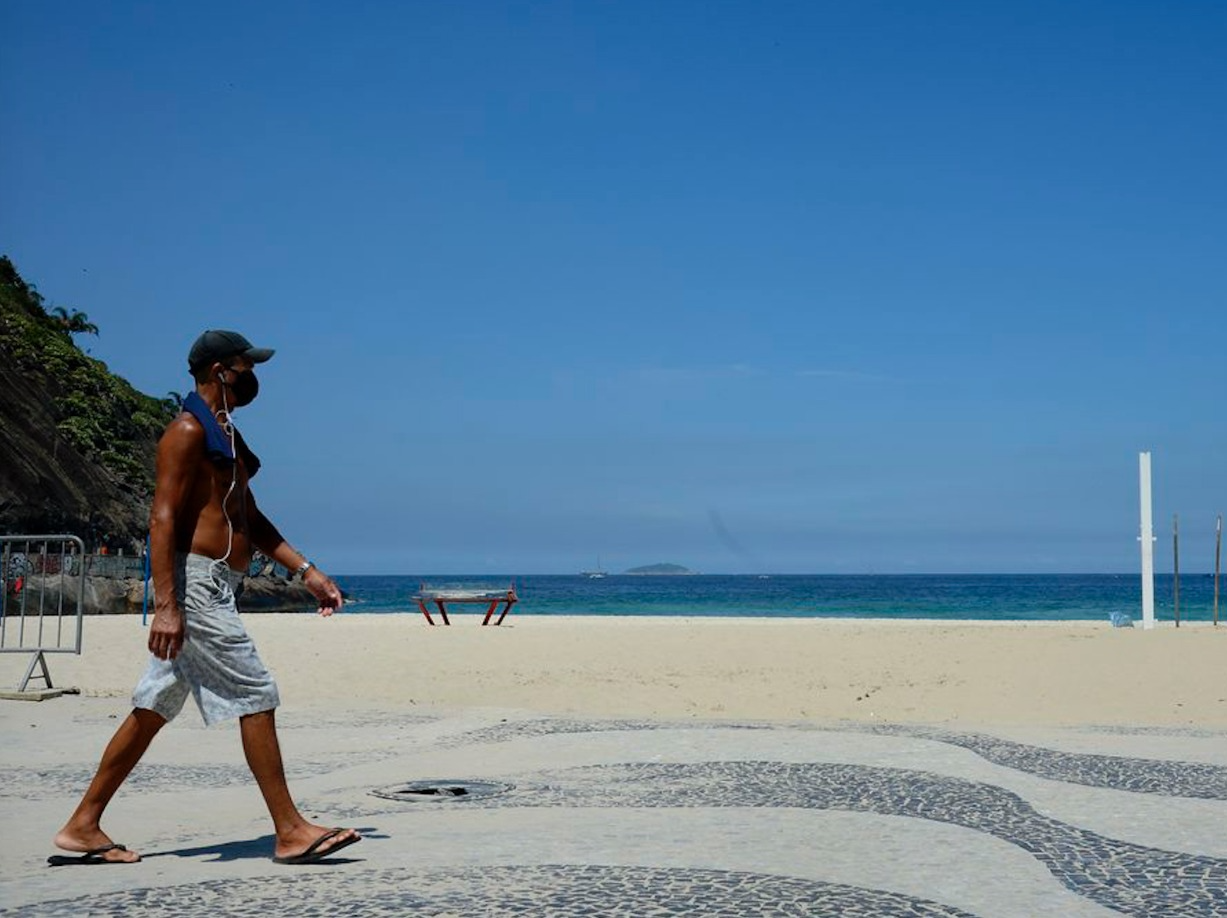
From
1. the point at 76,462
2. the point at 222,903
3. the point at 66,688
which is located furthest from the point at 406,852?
the point at 76,462

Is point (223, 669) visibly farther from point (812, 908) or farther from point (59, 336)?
point (59, 336)

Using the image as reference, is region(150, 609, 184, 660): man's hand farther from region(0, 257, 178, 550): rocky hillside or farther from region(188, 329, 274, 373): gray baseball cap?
region(0, 257, 178, 550): rocky hillside

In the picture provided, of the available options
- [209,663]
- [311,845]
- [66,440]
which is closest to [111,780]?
[209,663]

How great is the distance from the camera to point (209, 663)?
17.1 ft

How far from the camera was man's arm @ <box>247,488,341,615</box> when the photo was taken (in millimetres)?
5703

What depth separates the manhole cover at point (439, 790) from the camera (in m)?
7.20

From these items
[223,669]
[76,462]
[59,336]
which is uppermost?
[59,336]

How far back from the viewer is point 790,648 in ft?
66.8

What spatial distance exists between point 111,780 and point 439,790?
2336 millimetres

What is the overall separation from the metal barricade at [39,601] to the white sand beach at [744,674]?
61cm

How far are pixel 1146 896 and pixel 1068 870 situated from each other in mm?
457

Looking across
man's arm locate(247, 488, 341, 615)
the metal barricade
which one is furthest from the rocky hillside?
man's arm locate(247, 488, 341, 615)

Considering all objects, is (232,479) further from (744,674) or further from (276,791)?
(744,674)

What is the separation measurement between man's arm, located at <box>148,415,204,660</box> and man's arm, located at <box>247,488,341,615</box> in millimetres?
435
